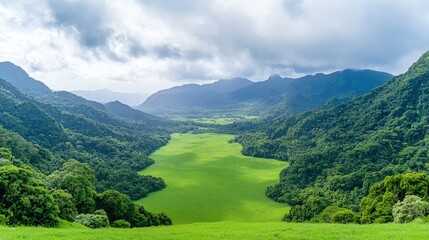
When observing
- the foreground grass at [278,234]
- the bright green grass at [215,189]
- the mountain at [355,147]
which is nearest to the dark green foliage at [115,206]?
the bright green grass at [215,189]

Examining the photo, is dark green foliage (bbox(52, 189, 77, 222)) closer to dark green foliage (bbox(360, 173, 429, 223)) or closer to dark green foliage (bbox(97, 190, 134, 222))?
dark green foliage (bbox(97, 190, 134, 222))

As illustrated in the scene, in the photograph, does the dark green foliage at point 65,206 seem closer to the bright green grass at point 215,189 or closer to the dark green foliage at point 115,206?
the dark green foliage at point 115,206

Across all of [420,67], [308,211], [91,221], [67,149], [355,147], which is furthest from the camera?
[420,67]

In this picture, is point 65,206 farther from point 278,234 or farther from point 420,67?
point 420,67

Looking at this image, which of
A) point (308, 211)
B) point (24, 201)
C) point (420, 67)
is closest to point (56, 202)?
point (24, 201)

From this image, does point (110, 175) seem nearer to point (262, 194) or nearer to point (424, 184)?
point (262, 194)

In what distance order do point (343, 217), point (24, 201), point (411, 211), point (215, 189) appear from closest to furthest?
point (24, 201)
point (411, 211)
point (343, 217)
point (215, 189)

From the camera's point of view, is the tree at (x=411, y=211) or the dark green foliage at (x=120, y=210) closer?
the tree at (x=411, y=211)
